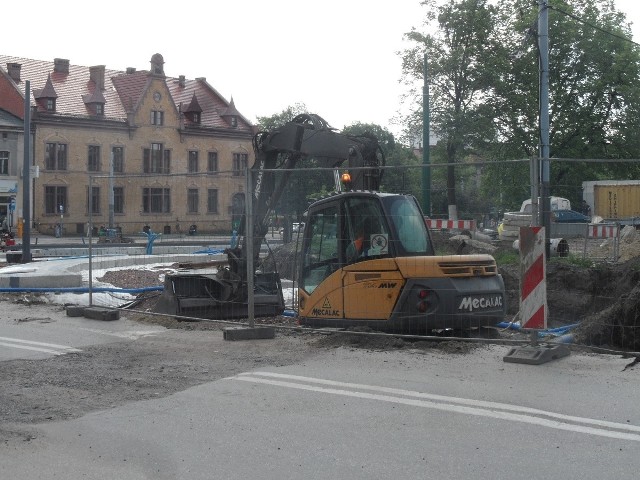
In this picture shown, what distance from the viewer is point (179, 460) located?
19.6 feet

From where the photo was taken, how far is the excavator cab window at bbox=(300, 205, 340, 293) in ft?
36.9

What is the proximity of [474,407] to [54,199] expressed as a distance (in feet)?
190

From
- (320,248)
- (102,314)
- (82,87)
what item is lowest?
(102,314)

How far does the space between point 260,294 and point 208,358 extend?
3773 mm

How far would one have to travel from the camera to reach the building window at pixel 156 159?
65.6 metres

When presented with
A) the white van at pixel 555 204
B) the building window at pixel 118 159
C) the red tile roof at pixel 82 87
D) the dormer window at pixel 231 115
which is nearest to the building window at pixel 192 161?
the red tile roof at pixel 82 87

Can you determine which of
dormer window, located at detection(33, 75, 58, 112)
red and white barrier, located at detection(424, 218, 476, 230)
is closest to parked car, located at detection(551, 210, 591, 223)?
red and white barrier, located at detection(424, 218, 476, 230)

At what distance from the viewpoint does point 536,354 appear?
30.7ft

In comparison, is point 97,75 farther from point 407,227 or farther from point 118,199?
point 407,227

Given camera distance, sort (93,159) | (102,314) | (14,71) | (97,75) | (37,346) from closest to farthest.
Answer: (37,346) < (102,314) < (93,159) < (14,71) < (97,75)

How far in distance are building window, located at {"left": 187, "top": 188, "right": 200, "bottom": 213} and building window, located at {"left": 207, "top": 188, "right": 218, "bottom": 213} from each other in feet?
0.69

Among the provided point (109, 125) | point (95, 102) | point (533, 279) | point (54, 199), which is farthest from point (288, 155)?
point (109, 125)

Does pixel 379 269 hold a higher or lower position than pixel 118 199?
lower

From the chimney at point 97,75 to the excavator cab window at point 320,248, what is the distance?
57999mm
